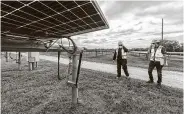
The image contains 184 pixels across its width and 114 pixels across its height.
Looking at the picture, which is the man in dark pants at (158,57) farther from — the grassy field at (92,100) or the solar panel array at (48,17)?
the solar panel array at (48,17)

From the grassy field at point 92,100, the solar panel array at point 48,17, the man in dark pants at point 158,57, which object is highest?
the solar panel array at point 48,17

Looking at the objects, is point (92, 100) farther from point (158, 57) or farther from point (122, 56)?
point (122, 56)

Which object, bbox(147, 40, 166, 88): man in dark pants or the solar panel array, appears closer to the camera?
the solar panel array

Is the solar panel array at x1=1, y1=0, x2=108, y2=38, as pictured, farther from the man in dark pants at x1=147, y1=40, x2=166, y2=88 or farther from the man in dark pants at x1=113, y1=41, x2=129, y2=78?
the man in dark pants at x1=113, y1=41, x2=129, y2=78

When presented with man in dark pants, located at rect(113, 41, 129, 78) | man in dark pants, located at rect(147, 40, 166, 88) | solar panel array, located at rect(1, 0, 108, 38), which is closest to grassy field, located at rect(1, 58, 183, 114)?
man in dark pants, located at rect(147, 40, 166, 88)

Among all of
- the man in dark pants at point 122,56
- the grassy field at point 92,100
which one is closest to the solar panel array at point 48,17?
the grassy field at point 92,100

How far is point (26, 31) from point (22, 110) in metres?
2.17

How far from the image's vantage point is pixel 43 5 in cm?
275

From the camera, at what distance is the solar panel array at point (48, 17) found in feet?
8.95

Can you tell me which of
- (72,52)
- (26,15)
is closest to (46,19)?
(26,15)

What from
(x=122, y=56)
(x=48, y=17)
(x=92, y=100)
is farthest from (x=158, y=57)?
(x=48, y=17)

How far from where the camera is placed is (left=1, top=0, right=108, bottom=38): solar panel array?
2729mm

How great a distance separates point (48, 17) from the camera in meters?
3.32

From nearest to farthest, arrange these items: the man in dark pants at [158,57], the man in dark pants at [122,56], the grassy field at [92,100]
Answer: the grassy field at [92,100] < the man in dark pants at [158,57] < the man in dark pants at [122,56]
